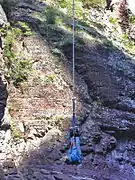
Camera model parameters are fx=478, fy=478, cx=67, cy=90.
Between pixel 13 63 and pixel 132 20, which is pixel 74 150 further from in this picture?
pixel 132 20

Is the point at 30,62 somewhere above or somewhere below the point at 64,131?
above

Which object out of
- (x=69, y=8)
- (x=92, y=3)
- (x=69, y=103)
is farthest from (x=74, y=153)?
(x=92, y=3)

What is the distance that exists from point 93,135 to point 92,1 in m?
5.65

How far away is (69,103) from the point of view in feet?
29.9

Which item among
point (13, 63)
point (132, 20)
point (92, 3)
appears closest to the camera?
point (13, 63)

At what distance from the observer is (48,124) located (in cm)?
859

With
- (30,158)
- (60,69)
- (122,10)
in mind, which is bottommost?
(30,158)

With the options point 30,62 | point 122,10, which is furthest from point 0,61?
point 122,10

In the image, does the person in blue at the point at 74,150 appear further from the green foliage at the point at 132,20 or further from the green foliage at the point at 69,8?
the green foliage at the point at 132,20

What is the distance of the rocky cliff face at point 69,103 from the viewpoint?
7824mm

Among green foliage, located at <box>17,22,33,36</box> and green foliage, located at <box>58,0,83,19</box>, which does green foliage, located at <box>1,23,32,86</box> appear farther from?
green foliage, located at <box>58,0,83,19</box>

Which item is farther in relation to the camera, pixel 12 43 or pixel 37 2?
pixel 37 2

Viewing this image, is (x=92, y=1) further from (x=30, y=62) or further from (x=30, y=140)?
(x=30, y=140)

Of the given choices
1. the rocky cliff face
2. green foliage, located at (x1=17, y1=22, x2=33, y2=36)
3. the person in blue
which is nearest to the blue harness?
the person in blue
